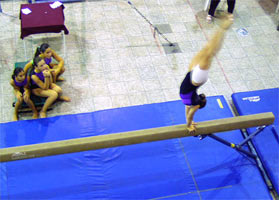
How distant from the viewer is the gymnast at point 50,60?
16.4 ft

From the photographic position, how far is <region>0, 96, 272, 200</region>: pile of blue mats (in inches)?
173

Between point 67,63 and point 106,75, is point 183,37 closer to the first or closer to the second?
point 106,75

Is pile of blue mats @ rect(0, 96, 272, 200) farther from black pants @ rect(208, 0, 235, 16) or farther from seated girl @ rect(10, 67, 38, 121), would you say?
black pants @ rect(208, 0, 235, 16)

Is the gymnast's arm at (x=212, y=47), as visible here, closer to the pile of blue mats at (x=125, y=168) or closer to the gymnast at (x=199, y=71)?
the gymnast at (x=199, y=71)

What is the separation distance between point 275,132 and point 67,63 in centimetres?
348

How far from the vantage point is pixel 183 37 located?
21.3 feet

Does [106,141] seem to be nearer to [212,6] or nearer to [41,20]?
[41,20]

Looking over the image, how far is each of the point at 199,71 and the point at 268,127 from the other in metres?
2.23

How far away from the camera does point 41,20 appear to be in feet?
18.0

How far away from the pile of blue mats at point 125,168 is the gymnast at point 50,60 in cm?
78

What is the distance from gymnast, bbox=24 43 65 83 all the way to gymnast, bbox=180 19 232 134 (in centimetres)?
228

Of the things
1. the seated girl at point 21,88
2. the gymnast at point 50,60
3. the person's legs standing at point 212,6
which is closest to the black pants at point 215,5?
the person's legs standing at point 212,6

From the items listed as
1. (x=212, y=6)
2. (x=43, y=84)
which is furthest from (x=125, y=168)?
(x=212, y=6)

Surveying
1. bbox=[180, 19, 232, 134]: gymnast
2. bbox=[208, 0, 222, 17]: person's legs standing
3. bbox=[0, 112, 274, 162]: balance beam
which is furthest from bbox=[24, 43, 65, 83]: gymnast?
bbox=[208, 0, 222, 17]: person's legs standing
